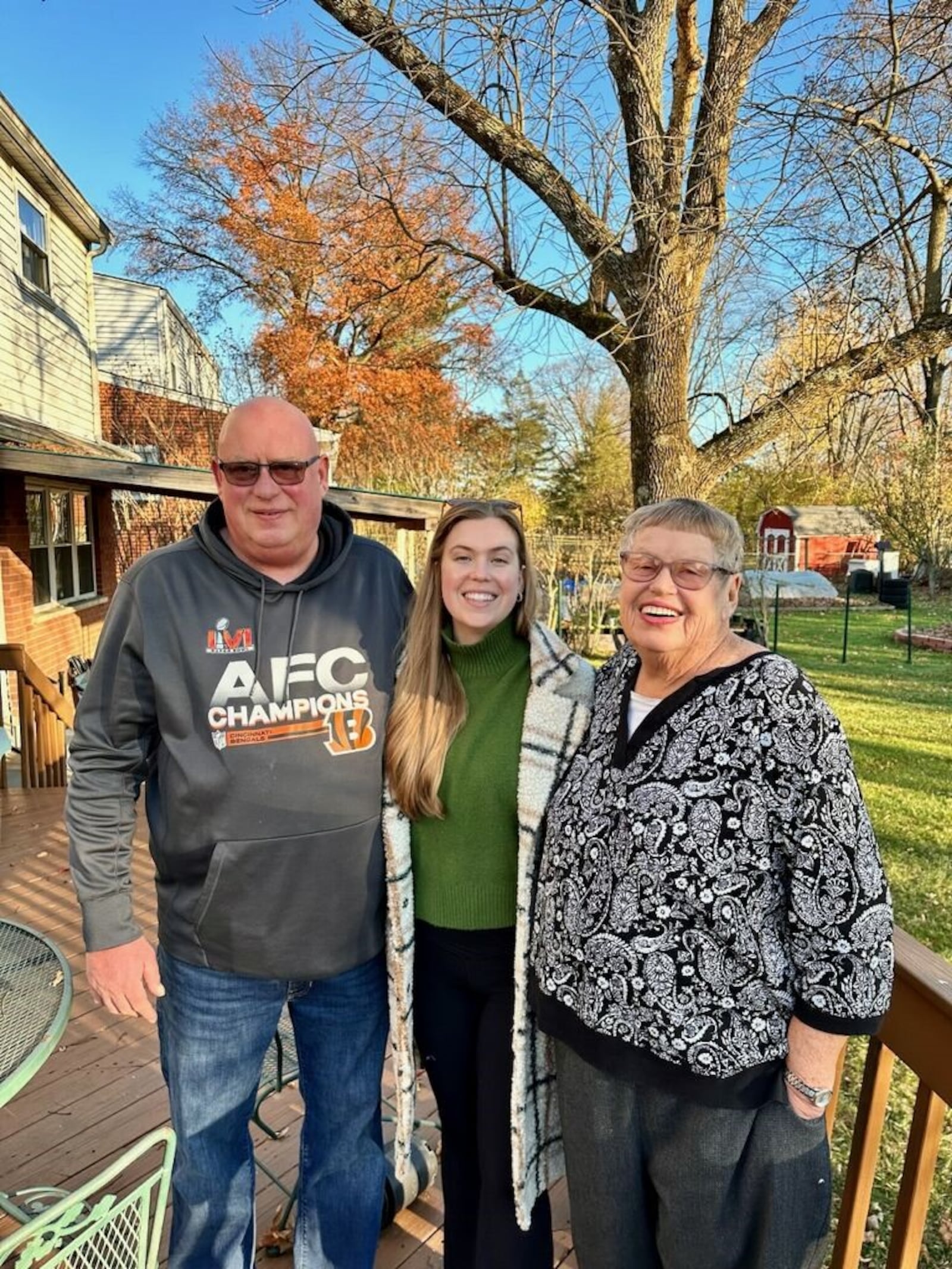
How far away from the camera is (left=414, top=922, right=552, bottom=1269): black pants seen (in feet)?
5.53

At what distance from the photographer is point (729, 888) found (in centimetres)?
128

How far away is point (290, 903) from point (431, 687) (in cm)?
52

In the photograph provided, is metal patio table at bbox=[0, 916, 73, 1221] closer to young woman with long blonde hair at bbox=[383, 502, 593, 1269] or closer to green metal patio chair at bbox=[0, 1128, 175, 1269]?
green metal patio chair at bbox=[0, 1128, 175, 1269]

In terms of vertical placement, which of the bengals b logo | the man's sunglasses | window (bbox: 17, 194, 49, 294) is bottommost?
the bengals b logo

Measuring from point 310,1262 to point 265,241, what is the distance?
1938cm

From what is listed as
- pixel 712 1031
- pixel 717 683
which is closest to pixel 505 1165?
pixel 712 1031

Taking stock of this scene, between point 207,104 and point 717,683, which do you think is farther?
point 207,104

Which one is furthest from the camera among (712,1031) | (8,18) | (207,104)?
(207,104)

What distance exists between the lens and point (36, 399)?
30.7ft

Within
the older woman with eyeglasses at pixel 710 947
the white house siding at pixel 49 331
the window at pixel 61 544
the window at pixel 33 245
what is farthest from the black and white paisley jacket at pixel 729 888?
the window at pixel 33 245

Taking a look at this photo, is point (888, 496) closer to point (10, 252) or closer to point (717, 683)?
point (10, 252)

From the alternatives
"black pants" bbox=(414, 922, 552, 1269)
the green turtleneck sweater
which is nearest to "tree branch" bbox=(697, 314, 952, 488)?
the green turtleneck sweater

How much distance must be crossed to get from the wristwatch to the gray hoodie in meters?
0.85

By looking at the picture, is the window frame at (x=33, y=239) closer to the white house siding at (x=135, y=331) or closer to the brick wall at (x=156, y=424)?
the brick wall at (x=156, y=424)
